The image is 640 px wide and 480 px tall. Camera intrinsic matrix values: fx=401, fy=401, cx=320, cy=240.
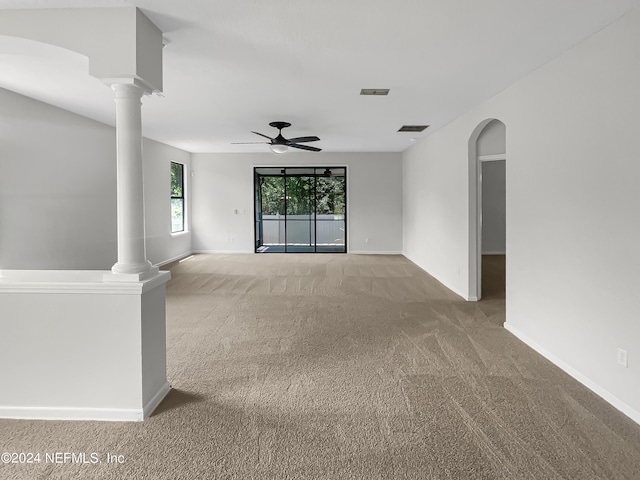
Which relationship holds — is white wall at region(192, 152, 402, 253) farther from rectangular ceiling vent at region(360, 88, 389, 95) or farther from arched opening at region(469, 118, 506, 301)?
rectangular ceiling vent at region(360, 88, 389, 95)

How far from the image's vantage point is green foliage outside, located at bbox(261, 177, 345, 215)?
406 inches

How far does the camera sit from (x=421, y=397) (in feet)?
9.06

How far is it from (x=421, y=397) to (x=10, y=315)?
271 centimetres

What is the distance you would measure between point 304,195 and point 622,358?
326 inches

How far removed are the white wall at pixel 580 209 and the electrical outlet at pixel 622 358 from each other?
0.10ft

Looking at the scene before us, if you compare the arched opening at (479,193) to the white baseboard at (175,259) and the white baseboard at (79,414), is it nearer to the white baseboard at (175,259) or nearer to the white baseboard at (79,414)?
the white baseboard at (79,414)

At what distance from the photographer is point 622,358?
2627mm

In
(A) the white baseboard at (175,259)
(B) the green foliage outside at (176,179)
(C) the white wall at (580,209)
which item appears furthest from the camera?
(B) the green foliage outside at (176,179)

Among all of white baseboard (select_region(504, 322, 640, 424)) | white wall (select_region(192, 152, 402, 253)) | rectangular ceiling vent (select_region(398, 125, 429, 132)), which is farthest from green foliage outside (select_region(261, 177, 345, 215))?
white baseboard (select_region(504, 322, 640, 424))

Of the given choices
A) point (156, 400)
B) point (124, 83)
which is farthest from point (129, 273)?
point (124, 83)

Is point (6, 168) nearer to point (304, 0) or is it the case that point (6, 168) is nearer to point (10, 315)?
point (10, 315)

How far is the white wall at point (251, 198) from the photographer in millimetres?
10172

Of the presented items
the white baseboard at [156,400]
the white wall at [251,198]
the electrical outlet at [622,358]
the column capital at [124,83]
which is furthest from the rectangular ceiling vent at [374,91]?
the white wall at [251,198]

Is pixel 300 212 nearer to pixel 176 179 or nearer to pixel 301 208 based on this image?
pixel 301 208
